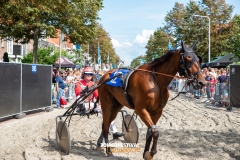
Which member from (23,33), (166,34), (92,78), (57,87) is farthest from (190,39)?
(92,78)

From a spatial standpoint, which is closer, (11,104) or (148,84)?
(148,84)

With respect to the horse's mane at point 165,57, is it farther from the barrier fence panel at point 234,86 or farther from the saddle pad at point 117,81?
the barrier fence panel at point 234,86

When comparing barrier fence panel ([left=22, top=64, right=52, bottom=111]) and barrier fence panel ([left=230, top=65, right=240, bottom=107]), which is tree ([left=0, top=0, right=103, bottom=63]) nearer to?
barrier fence panel ([left=22, top=64, right=52, bottom=111])

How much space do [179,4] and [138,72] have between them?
48.6 metres

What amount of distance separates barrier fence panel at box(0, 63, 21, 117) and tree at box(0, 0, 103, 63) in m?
8.02

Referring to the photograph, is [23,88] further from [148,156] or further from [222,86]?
[222,86]

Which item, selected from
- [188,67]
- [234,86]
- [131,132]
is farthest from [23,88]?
[234,86]

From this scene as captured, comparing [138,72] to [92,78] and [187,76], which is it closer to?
[187,76]

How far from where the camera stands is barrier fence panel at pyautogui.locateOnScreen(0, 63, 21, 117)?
34.8 ft

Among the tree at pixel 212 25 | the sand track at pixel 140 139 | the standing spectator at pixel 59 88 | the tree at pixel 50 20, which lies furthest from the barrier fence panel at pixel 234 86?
the tree at pixel 212 25

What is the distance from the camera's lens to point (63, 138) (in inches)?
260

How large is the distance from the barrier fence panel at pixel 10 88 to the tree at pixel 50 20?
8018 mm

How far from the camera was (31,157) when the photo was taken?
20.1 ft

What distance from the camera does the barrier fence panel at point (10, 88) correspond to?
10602 millimetres
